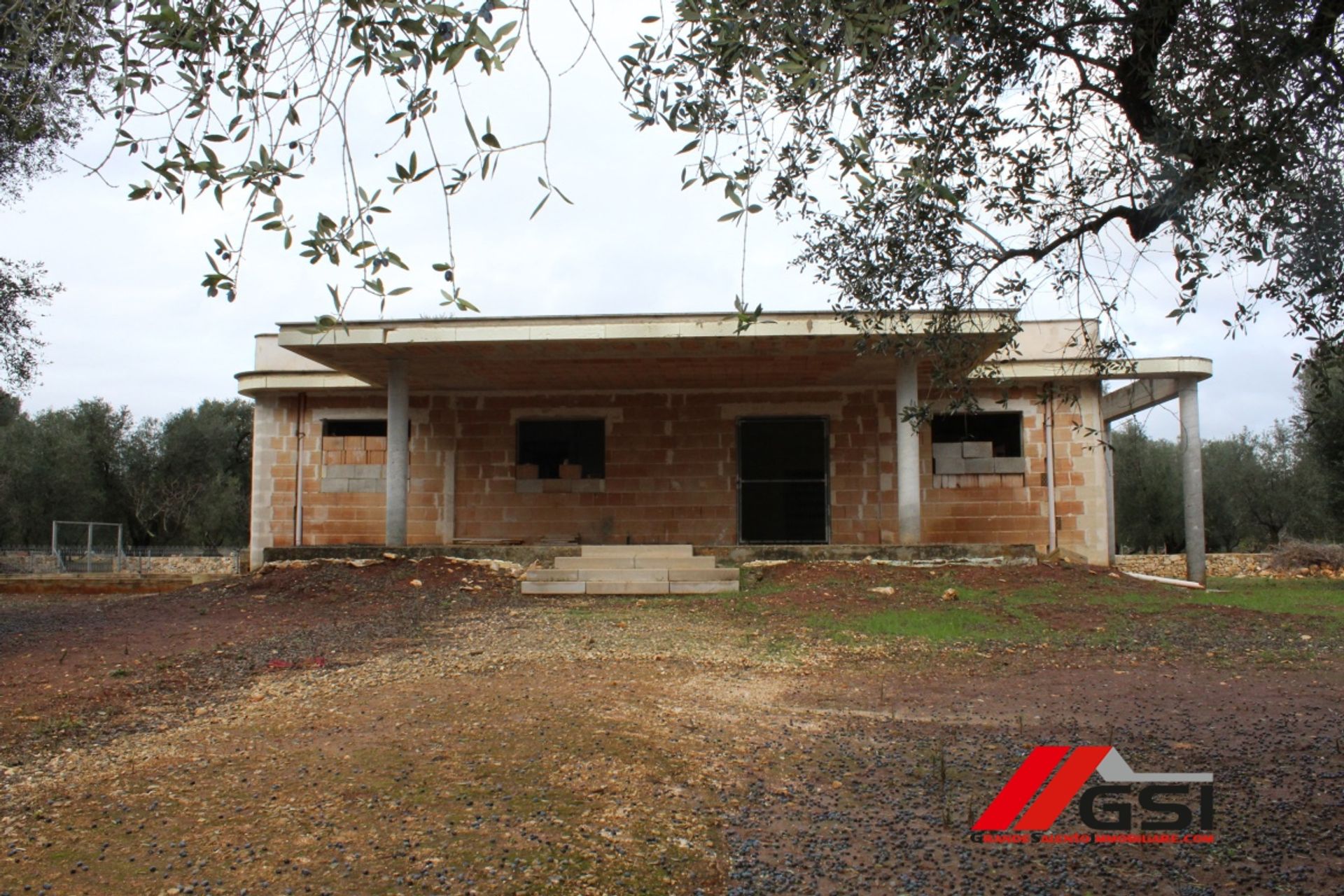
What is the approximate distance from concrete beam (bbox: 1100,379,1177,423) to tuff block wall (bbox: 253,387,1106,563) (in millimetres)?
740

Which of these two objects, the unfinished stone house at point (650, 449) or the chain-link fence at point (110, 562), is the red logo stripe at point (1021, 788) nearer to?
the unfinished stone house at point (650, 449)

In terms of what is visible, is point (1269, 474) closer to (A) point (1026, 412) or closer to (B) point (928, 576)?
(A) point (1026, 412)

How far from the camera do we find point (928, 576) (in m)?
11.6

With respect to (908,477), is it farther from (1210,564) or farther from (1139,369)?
(1210,564)

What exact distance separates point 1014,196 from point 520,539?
11.3 meters

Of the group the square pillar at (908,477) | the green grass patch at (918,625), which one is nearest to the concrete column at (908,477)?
the square pillar at (908,477)

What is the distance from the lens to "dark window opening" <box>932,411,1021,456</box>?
49.6 ft

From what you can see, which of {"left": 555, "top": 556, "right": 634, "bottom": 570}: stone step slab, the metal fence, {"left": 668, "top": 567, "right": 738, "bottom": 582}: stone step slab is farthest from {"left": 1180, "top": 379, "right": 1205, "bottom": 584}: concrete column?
the metal fence

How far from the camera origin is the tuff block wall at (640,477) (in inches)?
585

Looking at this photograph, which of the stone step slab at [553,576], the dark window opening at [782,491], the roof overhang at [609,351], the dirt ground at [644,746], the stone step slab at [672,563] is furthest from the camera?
the dark window opening at [782,491]

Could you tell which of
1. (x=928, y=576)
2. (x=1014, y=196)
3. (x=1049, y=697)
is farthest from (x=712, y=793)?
(x=928, y=576)

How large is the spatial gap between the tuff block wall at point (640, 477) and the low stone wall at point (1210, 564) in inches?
234

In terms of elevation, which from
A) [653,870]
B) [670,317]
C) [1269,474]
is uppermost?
[670,317]

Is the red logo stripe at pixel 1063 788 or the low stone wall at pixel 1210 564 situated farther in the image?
the low stone wall at pixel 1210 564
